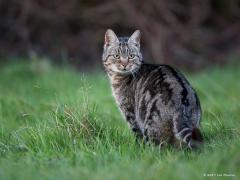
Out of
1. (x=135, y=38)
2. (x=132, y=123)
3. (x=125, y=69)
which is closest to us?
(x=132, y=123)

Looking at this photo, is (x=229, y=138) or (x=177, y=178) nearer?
(x=177, y=178)

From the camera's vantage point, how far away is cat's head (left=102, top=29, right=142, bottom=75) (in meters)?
6.80

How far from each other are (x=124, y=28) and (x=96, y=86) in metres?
3.89

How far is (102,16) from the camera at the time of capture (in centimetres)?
1405

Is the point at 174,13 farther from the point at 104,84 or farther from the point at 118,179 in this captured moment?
the point at 118,179

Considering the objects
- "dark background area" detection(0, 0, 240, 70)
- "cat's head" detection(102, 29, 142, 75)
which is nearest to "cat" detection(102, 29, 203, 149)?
"cat's head" detection(102, 29, 142, 75)

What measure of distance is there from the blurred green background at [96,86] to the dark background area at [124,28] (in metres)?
0.02

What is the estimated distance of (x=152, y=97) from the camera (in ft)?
20.0

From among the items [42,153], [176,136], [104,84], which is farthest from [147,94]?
[104,84]

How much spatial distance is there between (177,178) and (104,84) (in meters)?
5.95

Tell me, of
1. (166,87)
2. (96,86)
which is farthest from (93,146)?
(96,86)

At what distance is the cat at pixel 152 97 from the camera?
18.7ft

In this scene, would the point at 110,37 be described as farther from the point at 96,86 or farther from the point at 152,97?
the point at 96,86

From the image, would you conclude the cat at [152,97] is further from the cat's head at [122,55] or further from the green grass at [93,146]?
the green grass at [93,146]
